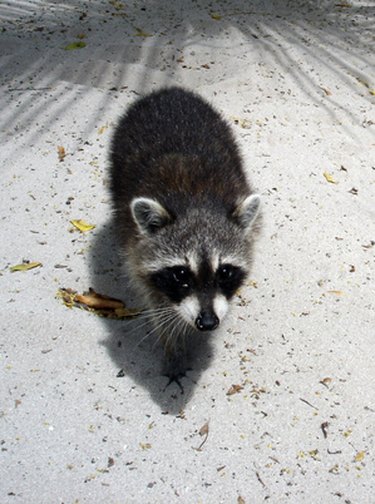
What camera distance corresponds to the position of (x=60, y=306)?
3.81 metres

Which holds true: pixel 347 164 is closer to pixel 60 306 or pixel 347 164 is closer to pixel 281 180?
pixel 281 180

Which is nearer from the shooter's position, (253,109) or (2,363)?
(2,363)

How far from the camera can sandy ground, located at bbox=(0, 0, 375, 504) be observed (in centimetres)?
300

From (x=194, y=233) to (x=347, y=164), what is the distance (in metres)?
2.46

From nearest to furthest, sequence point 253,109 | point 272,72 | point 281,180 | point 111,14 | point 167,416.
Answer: point 167,416 → point 281,180 → point 253,109 → point 272,72 → point 111,14

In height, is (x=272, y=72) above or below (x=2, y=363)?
above

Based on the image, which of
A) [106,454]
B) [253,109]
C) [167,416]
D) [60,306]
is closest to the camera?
[106,454]

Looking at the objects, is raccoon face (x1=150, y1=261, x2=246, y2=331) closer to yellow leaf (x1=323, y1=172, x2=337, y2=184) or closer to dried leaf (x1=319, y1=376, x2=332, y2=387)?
dried leaf (x1=319, y1=376, x2=332, y2=387)

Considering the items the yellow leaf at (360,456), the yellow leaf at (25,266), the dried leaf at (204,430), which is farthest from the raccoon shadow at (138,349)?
the yellow leaf at (360,456)

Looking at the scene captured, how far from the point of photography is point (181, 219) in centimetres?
335

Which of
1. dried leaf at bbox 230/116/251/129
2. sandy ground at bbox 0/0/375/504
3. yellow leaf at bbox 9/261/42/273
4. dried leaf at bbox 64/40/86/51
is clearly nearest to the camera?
sandy ground at bbox 0/0/375/504

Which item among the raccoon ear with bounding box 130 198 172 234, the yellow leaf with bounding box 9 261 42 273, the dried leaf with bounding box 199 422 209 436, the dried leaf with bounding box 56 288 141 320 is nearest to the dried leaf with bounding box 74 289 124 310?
the dried leaf with bounding box 56 288 141 320

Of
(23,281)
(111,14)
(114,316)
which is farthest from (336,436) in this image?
(111,14)

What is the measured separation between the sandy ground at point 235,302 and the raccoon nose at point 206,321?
57 centimetres
